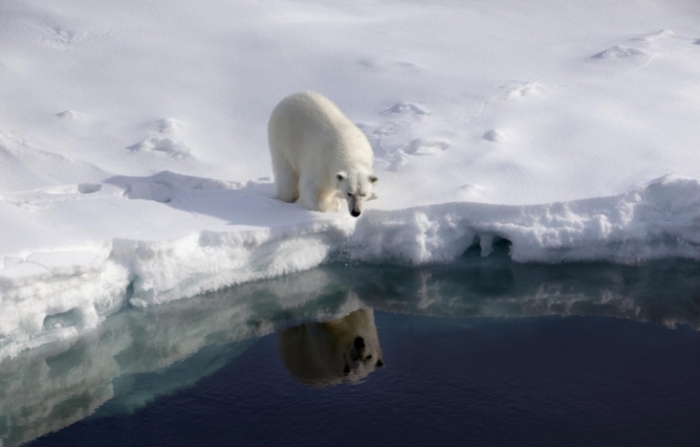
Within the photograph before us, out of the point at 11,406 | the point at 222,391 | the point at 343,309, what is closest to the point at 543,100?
the point at 343,309

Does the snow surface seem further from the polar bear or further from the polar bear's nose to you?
the polar bear's nose

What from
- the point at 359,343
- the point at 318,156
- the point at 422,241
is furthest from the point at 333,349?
the point at 318,156

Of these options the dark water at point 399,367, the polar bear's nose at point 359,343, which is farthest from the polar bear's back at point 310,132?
the polar bear's nose at point 359,343

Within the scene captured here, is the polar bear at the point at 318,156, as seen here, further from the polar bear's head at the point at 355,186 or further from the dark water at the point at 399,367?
the dark water at the point at 399,367

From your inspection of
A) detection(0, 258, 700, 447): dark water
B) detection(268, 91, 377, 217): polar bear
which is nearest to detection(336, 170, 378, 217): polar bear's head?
detection(268, 91, 377, 217): polar bear

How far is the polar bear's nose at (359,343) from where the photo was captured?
20.0ft

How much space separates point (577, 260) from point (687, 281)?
82 centimetres

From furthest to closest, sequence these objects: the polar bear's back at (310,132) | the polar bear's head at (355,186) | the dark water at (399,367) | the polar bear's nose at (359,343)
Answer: the polar bear's back at (310,132)
the polar bear's head at (355,186)
the polar bear's nose at (359,343)
the dark water at (399,367)

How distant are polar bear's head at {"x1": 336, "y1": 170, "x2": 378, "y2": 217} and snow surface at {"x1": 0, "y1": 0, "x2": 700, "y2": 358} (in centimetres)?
30

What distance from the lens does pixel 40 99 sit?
952 centimetres

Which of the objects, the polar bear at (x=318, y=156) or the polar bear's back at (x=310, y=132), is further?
the polar bear's back at (x=310, y=132)

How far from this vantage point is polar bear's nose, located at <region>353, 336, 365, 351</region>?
6.08 metres

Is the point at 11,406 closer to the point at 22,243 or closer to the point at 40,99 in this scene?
the point at 22,243

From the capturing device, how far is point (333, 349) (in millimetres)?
6121
